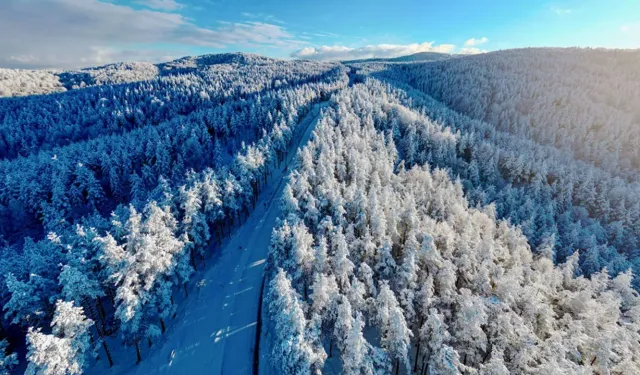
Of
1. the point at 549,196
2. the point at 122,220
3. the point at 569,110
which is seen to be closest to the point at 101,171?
the point at 122,220

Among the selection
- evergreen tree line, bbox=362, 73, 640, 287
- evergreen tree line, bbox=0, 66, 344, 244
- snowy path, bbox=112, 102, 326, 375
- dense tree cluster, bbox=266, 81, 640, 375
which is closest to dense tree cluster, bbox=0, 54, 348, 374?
evergreen tree line, bbox=0, 66, 344, 244

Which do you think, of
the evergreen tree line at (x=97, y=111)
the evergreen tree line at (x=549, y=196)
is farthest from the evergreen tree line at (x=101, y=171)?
the evergreen tree line at (x=549, y=196)

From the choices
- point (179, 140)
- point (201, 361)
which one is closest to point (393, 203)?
point (201, 361)

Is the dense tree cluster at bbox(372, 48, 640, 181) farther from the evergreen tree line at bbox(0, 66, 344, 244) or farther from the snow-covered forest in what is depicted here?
the evergreen tree line at bbox(0, 66, 344, 244)

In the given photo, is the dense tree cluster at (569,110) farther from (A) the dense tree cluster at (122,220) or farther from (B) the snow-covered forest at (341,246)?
(A) the dense tree cluster at (122,220)

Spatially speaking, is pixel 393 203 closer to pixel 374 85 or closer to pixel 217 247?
pixel 217 247

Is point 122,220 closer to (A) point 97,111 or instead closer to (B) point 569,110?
(A) point 97,111

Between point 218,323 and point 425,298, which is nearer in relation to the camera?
point 425,298
